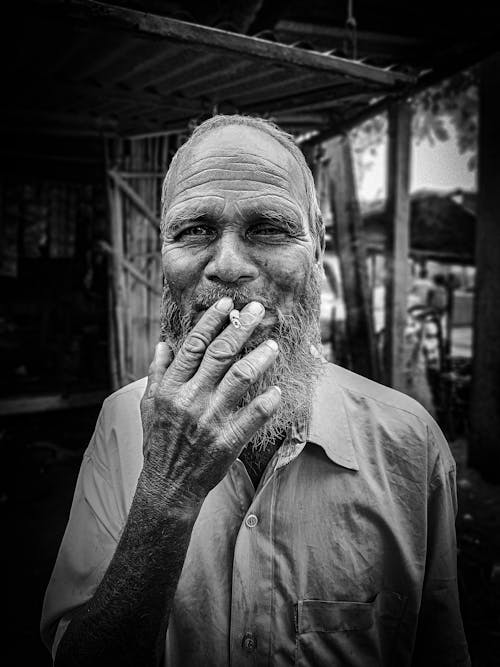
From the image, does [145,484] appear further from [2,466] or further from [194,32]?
[2,466]

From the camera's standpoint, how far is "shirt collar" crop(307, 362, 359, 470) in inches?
62.1

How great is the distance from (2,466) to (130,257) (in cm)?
296

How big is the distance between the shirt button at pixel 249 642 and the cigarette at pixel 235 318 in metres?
0.93

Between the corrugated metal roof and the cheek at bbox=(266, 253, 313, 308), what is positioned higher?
the corrugated metal roof

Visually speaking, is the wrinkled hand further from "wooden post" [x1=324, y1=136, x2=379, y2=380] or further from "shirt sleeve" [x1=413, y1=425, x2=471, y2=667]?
"wooden post" [x1=324, y1=136, x2=379, y2=380]

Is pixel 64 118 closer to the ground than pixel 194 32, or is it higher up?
higher up

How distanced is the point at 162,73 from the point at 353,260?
12.5 ft

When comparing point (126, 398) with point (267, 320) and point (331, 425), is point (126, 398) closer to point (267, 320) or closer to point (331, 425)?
point (267, 320)

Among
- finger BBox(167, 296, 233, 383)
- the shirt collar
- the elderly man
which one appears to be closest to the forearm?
the elderly man

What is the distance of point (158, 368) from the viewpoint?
1.37 metres

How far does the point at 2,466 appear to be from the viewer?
218 inches

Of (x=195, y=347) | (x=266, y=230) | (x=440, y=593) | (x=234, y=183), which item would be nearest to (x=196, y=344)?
(x=195, y=347)

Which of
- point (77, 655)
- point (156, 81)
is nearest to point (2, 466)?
point (156, 81)

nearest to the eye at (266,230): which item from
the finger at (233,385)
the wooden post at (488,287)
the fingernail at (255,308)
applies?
the fingernail at (255,308)
